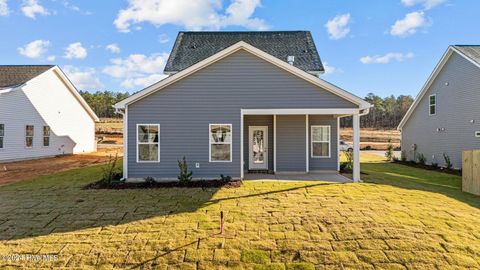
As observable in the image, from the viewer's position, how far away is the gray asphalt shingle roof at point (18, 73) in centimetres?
2008

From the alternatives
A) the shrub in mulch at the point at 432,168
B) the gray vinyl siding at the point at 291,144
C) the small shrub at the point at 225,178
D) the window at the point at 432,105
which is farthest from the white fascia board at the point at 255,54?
the window at the point at 432,105

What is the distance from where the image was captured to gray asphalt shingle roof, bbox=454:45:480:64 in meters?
15.9

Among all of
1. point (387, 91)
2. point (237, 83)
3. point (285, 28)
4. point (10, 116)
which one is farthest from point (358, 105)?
point (387, 91)

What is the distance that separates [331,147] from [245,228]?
28.6 ft

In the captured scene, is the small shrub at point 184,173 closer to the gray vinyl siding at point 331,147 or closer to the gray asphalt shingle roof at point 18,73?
the gray vinyl siding at point 331,147

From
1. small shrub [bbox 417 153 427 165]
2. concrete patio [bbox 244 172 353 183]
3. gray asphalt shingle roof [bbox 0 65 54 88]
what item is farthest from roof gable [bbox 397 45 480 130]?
gray asphalt shingle roof [bbox 0 65 54 88]

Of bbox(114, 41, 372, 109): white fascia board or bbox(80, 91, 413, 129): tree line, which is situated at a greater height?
bbox(80, 91, 413, 129): tree line

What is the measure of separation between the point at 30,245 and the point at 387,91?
328 feet

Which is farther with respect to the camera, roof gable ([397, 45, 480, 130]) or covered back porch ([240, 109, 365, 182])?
Answer: roof gable ([397, 45, 480, 130])

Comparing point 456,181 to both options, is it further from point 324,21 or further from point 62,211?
point 62,211

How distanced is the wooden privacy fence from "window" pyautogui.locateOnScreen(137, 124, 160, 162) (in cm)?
1186

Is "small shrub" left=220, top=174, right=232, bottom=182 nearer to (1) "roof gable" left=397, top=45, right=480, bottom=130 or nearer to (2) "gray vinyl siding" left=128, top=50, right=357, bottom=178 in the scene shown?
(2) "gray vinyl siding" left=128, top=50, right=357, bottom=178

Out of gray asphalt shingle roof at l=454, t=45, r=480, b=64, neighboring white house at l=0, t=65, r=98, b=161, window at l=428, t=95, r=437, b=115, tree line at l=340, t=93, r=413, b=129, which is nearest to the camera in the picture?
gray asphalt shingle roof at l=454, t=45, r=480, b=64

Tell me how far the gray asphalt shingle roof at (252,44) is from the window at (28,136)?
11529 mm
